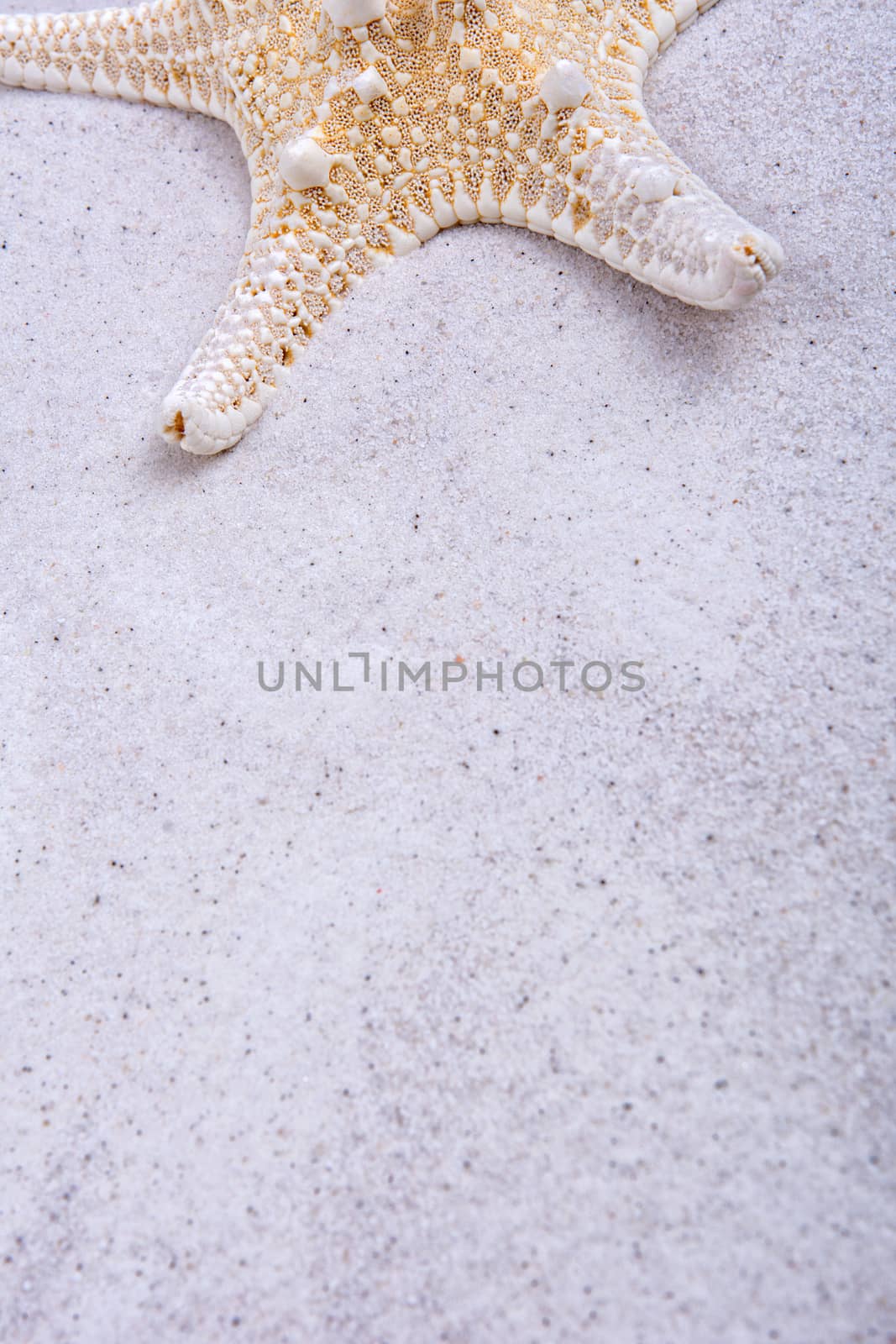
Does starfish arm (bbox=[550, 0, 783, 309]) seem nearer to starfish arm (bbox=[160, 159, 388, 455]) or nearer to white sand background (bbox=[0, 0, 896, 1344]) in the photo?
white sand background (bbox=[0, 0, 896, 1344])

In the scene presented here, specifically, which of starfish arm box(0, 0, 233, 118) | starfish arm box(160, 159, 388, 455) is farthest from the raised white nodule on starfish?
starfish arm box(0, 0, 233, 118)

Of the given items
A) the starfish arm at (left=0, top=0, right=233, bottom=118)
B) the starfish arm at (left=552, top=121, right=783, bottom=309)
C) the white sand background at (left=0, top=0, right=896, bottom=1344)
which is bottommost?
the white sand background at (left=0, top=0, right=896, bottom=1344)

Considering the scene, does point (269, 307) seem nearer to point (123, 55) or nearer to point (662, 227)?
point (662, 227)

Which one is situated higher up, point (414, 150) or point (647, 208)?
point (647, 208)

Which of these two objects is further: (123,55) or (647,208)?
(123,55)

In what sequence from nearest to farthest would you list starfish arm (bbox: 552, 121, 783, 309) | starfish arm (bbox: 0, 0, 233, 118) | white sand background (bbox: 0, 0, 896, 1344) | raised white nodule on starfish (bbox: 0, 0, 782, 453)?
white sand background (bbox: 0, 0, 896, 1344), starfish arm (bbox: 552, 121, 783, 309), raised white nodule on starfish (bbox: 0, 0, 782, 453), starfish arm (bbox: 0, 0, 233, 118)

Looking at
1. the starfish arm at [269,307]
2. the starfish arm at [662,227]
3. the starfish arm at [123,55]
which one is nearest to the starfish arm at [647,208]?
the starfish arm at [662,227]

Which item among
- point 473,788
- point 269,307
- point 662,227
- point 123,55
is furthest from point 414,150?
point 473,788
